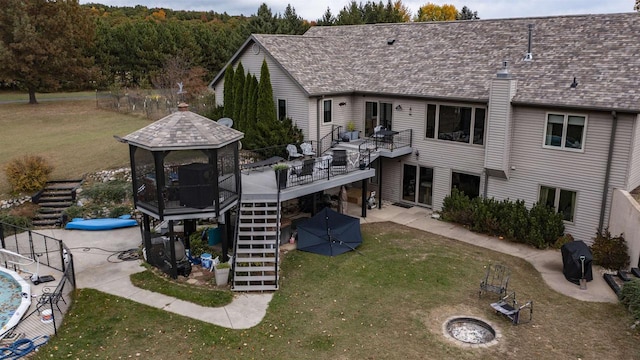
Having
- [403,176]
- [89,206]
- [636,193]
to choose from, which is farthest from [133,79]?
[636,193]

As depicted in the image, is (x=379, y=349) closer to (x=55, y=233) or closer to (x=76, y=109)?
(x=55, y=233)

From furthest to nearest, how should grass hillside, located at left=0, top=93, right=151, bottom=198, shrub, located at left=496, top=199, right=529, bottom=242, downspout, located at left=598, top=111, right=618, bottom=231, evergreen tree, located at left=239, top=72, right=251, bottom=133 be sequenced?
grass hillside, located at left=0, top=93, right=151, bottom=198 < evergreen tree, located at left=239, top=72, right=251, bottom=133 < shrub, located at left=496, top=199, right=529, bottom=242 < downspout, located at left=598, top=111, right=618, bottom=231

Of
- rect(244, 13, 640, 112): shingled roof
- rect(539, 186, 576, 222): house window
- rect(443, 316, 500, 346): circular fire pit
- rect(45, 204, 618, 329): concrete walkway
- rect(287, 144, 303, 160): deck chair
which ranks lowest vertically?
rect(443, 316, 500, 346): circular fire pit

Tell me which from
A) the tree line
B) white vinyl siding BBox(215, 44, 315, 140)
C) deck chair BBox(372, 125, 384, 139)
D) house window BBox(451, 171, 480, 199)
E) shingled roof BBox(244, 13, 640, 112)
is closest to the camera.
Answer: shingled roof BBox(244, 13, 640, 112)

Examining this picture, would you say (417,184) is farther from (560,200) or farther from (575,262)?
(575,262)

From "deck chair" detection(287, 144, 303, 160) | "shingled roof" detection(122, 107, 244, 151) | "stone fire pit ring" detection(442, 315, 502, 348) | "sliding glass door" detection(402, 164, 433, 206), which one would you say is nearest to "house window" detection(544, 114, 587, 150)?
"sliding glass door" detection(402, 164, 433, 206)

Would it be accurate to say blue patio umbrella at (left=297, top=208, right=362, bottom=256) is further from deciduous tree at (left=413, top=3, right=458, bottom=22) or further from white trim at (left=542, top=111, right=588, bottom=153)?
deciduous tree at (left=413, top=3, right=458, bottom=22)

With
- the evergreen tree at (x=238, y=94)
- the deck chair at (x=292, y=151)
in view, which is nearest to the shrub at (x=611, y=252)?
the deck chair at (x=292, y=151)
